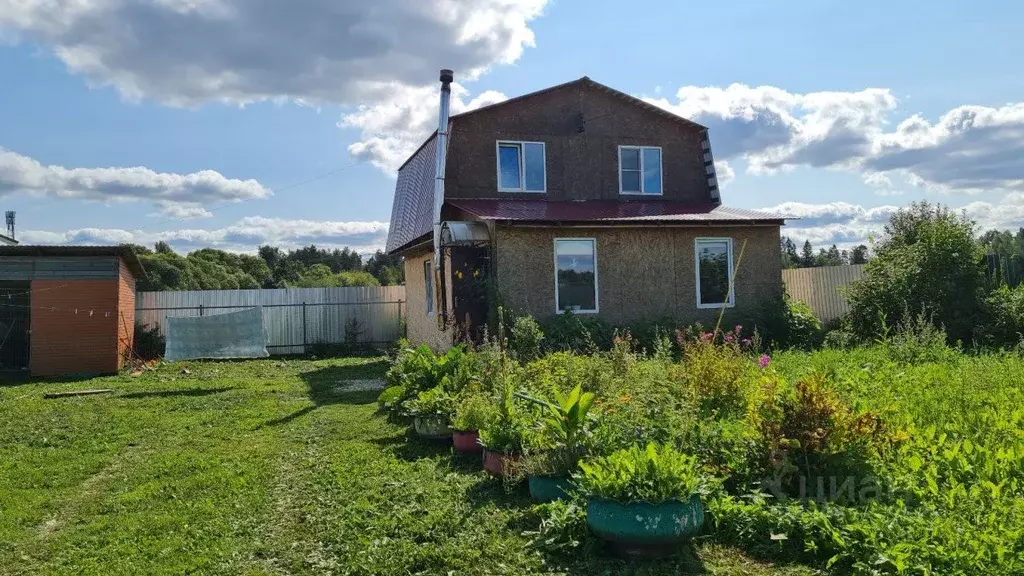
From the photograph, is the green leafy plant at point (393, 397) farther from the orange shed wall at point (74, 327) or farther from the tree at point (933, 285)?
the orange shed wall at point (74, 327)

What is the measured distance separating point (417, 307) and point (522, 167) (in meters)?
5.33

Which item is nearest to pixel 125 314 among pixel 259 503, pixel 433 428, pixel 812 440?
pixel 433 428

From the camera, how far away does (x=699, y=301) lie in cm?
1588

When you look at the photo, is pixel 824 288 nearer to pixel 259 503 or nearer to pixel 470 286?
pixel 470 286

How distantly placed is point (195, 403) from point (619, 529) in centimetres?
1008

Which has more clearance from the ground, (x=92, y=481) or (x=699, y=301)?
(x=699, y=301)

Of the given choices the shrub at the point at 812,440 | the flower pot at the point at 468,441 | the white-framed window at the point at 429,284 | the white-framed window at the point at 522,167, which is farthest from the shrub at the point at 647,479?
the white-framed window at the point at 429,284

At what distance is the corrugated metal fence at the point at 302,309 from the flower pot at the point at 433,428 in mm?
14943

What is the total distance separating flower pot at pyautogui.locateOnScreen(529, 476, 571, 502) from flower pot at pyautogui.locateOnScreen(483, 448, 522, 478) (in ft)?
1.42

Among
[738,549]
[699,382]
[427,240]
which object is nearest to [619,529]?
[738,549]

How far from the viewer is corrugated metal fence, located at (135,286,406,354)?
72.2ft

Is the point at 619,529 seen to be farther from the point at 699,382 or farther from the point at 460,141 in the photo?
the point at 460,141

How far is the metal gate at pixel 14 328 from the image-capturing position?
18469mm

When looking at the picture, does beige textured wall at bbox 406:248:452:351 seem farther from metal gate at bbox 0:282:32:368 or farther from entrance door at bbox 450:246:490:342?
metal gate at bbox 0:282:32:368
